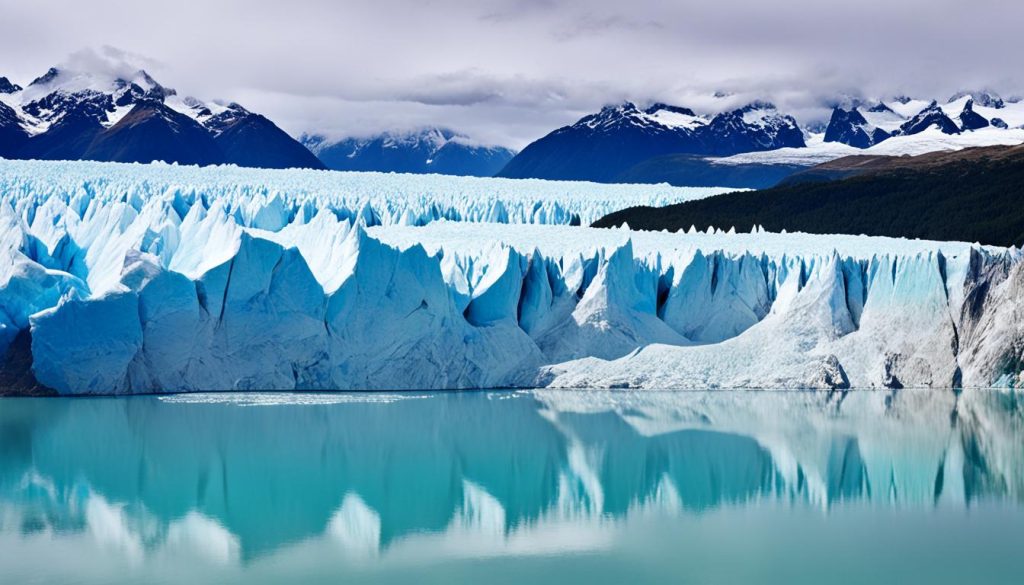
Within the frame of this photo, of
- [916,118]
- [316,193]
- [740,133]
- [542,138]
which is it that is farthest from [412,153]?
[316,193]

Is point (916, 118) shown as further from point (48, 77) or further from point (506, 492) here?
point (506, 492)

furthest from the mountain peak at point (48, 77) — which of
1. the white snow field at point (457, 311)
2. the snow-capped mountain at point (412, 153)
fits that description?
the white snow field at point (457, 311)

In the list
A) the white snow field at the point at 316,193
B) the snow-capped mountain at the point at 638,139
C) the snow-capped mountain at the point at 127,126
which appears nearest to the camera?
the white snow field at the point at 316,193

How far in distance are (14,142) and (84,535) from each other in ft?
297

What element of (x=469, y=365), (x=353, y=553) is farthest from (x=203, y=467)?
(x=469, y=365)

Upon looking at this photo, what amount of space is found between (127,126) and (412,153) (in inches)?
2932

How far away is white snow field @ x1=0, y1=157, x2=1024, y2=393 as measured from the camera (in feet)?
59.9

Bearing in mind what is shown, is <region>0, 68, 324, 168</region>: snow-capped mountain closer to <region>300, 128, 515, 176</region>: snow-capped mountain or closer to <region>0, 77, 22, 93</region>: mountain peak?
<region>0, 77, 22, 93</region>: mountain peak

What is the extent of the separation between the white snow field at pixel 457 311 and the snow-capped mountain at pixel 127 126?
74106 millimetres

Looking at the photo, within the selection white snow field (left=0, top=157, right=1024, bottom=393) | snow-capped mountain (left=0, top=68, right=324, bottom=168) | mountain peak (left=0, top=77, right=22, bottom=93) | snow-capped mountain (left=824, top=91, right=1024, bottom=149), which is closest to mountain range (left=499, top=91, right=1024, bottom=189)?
snow-capped mountain (left=824, top=91, right=1024, bottom=149)

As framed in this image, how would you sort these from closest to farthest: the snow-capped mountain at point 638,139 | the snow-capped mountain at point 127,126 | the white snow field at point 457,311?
1. the white snow field at point 457,311
2. the snow-capped mountain at point 127,126
3. the snow-capped mountain at point 638,139

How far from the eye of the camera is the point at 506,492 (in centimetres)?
1156

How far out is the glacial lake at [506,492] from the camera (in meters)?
8.85

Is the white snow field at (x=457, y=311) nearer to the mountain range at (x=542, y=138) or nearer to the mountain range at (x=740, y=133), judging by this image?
the mountain range at (x=542, y=138)
